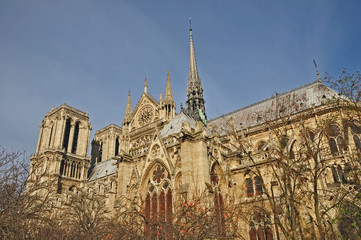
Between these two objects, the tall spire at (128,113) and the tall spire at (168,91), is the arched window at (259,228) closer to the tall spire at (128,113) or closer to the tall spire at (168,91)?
the tall spire at (168,91)

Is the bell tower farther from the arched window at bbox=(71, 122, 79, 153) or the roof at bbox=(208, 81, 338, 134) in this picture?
the roof at bbox=(208, 81, 338, 134)

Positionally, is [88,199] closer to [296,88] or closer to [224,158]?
[224,158]

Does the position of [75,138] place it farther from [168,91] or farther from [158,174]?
[158,174]

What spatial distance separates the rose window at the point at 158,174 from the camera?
722 inches

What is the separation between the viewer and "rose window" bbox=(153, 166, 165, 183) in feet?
60.1

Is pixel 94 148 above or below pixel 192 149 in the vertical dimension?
above

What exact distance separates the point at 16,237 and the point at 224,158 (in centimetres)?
1369

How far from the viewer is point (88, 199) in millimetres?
28062

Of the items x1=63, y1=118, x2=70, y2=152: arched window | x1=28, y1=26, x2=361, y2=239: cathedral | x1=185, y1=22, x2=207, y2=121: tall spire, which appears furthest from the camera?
x1=63, y1=118, x2=70, y2=152: arched window

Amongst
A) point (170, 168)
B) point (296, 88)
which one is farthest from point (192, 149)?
point (296, 88)

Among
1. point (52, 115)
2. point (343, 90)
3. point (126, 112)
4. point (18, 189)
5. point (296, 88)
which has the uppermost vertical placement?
point (52, 115)

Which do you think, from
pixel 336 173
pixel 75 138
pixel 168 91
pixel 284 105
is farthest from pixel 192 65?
pixel 336 173

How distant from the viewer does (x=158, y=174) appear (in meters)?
18.5

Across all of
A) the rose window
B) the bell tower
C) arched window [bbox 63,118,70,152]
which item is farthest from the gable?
the rose window
